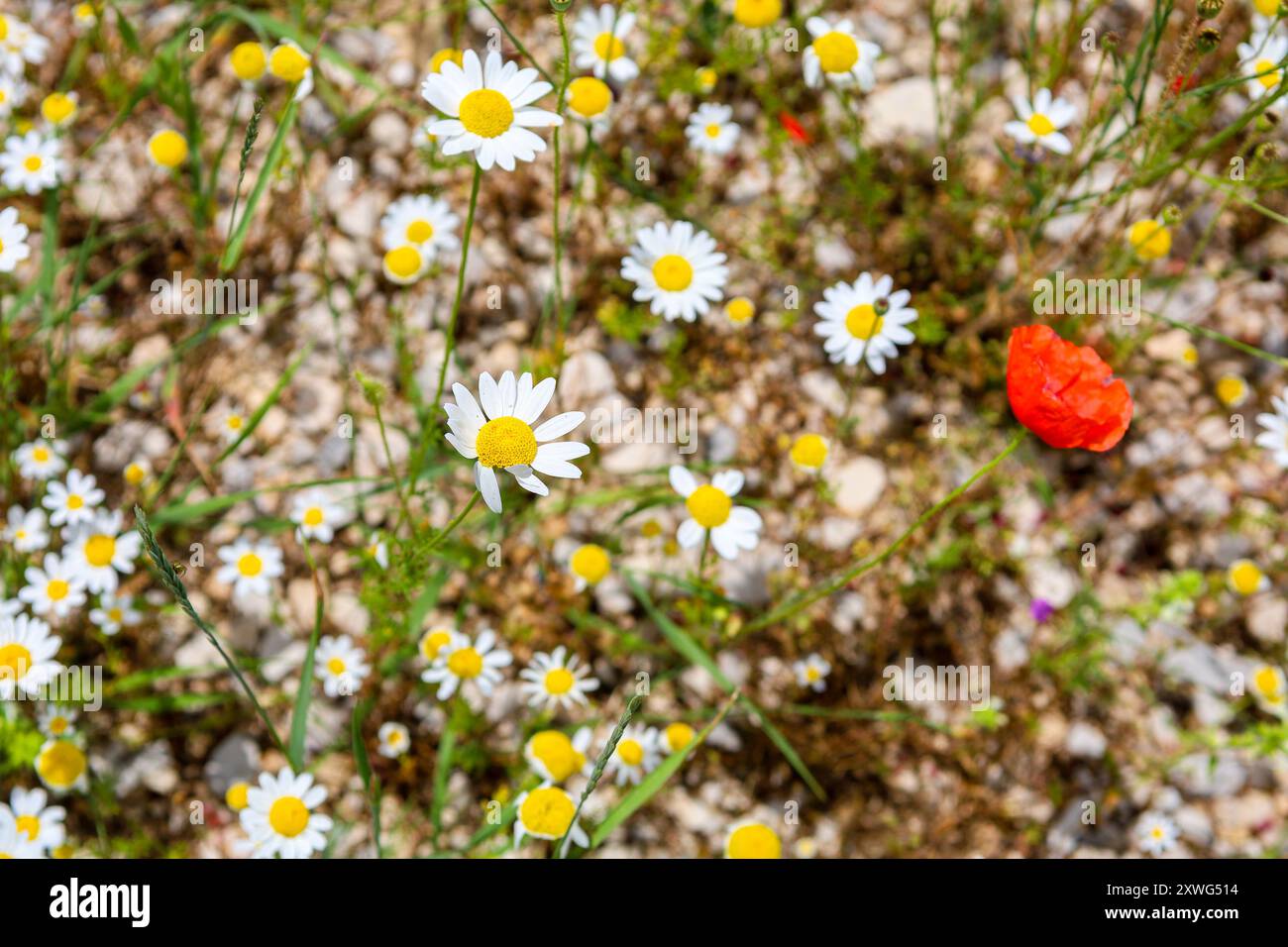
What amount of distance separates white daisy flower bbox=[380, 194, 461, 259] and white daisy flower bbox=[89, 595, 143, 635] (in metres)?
1.35

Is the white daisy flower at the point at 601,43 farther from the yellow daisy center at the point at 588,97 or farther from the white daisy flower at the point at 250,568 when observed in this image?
the white daisy flower at the point at 250,568

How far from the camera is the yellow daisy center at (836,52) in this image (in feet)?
8.95

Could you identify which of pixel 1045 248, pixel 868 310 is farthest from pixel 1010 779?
pixel 1045 248

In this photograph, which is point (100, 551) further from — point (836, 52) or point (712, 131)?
point (836, 52)

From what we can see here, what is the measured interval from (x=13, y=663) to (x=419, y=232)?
1681mm

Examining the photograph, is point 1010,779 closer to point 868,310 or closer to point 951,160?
point 868,310

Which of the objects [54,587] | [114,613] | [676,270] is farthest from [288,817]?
[676,270]

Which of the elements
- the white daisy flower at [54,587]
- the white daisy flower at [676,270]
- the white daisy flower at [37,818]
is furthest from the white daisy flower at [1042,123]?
the white daisy flower at [37,818]

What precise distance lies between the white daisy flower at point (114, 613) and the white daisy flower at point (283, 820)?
66 centimetres

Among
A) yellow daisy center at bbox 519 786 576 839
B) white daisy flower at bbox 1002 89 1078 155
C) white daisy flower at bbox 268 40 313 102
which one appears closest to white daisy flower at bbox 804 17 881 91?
white daisy flower at bbox 1002 89 1078 155

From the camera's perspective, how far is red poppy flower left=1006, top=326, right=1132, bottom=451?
179cm

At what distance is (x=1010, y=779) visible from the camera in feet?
9.41

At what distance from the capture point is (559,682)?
2637mm

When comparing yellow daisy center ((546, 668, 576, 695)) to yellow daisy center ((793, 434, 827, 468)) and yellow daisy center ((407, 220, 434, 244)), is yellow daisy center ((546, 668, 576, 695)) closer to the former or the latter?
yellow daisy center ((793, 434, 827, 468))
